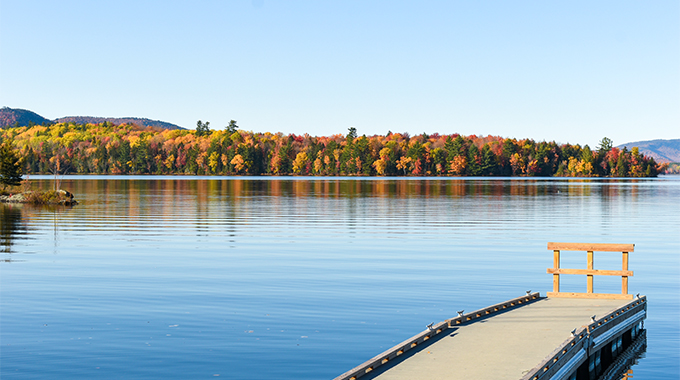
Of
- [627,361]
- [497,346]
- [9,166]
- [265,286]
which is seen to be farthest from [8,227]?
[627,361]

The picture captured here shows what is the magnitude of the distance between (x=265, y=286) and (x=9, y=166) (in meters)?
59.5

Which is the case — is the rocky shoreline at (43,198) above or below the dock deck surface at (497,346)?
above

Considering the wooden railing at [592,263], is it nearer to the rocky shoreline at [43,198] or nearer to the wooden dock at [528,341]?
the wooden dock at [528,341]

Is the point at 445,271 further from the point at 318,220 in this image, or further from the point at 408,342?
the point at 318,220

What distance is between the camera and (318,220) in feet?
165

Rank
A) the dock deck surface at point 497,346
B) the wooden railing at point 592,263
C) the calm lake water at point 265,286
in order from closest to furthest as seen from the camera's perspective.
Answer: the dock deck surface at point 497,346, the calm lake water at point 265,286, the wooden railing at point 592,263

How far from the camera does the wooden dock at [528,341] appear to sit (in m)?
11.9

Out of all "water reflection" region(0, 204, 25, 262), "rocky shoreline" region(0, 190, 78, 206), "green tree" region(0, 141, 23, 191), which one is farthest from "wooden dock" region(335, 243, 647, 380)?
"green tree" region(0, 141, 23, 191)

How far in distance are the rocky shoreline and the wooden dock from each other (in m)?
59.4

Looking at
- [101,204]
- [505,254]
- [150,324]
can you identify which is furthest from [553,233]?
[101,204]

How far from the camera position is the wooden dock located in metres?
11.9

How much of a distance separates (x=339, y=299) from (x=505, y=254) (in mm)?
13654

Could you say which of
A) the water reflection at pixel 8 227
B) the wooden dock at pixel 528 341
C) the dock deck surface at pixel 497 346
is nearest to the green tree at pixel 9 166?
the water reflection at pixel 8 227

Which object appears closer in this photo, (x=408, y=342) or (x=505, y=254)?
(x=408, y=342)
